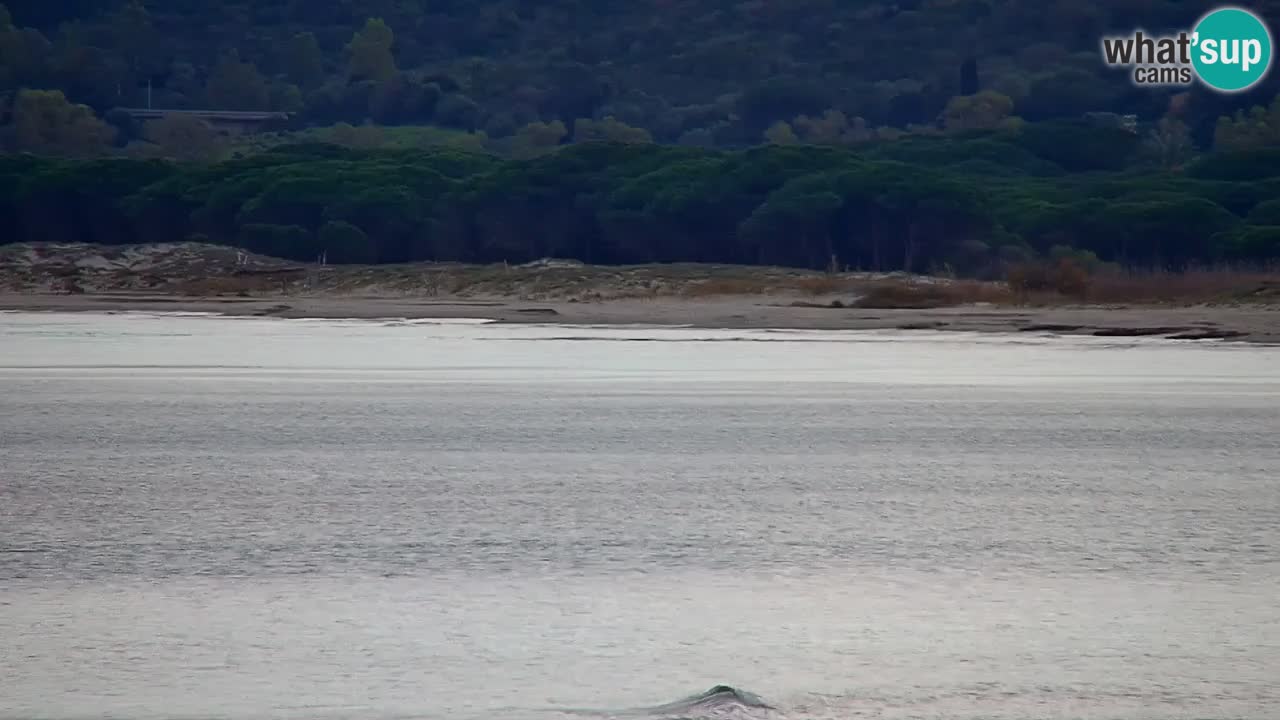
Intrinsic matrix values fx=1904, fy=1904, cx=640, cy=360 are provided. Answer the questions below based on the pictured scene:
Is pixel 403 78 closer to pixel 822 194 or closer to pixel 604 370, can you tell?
pixel 822 194

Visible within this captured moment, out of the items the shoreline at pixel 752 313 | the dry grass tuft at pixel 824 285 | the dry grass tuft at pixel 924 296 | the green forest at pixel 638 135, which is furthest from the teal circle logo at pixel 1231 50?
the shoreline at pixel 752 313

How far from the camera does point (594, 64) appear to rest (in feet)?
381

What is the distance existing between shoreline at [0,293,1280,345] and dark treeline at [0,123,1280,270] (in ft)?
39.3

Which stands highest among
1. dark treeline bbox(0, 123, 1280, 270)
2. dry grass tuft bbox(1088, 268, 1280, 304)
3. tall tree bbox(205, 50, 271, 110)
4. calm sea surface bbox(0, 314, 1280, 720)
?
tall tree bbox(205, 50, 271, 110)

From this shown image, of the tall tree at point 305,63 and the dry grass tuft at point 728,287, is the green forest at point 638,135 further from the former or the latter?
the dry grass tuft at point 728,287

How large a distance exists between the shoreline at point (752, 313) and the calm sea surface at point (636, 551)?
12390mm

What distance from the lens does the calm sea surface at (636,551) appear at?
7.23 meters

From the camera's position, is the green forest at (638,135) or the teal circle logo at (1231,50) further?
the teal circle logo at (1231,50)

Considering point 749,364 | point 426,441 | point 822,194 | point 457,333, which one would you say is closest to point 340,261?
point 822,194

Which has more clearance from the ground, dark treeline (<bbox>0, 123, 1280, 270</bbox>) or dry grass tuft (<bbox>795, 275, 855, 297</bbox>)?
dark treeline (<bbox>0, 123, 1280, 270</bbox>)

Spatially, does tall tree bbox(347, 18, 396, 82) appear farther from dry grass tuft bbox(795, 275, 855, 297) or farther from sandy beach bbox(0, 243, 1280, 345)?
dry grass tuft bbox(795, 275, 855, 297)

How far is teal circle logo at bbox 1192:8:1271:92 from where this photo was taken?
67100 millimetres

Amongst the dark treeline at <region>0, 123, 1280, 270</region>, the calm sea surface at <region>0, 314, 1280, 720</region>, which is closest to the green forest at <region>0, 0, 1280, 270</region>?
the dark treeline at <region>0, 123, 1280, 270</region>

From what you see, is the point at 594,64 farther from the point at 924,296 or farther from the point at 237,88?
the point at 924,296
